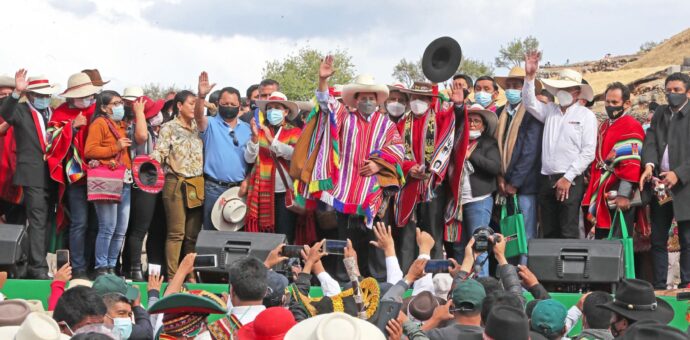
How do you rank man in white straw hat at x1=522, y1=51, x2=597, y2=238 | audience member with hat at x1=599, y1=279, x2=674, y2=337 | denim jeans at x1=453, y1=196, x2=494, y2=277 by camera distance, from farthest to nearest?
denim jeans at x1=453, y1=196, x2=494, y2=277
man in white straw hat at x1=522, y1=51, x2=597, y2=238
audience member with hat at x1=599, y1=279, x2=674, y2=337

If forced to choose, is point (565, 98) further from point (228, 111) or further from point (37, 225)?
point (37, 225)

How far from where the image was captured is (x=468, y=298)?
684 centimetres

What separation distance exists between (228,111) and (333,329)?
24.2 feet

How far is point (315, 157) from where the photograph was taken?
39.2 ft

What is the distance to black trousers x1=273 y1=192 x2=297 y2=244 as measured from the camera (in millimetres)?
12492

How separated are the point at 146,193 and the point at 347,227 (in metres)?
2.19

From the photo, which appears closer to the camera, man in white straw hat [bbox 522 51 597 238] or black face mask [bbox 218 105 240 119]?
man in white straw hat [bbox 522 51 597 238]

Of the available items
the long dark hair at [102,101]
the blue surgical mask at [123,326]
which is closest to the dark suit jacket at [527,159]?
the long dark hair at [102,101]

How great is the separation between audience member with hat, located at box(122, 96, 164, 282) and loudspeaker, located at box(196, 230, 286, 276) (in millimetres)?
1130

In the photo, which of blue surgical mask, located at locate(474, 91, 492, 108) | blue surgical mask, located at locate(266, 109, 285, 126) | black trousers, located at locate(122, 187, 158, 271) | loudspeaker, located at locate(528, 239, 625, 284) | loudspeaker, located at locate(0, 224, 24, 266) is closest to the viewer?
loudspeaker, located at locate(528, 239, 625, 284)

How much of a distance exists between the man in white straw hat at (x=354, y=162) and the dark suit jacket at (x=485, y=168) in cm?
94

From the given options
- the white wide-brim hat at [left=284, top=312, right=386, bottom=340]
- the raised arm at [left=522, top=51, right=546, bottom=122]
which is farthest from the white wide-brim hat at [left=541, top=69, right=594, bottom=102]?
the white wide-brim hat at [left=284, top=312, right=386, bottom=340]

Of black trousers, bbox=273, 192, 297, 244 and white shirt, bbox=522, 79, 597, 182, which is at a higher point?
white shirt, bbox=522, 79, 597, 182

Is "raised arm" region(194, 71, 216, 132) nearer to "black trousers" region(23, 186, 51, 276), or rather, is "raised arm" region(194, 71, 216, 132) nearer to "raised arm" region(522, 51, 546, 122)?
"black trousers" region(23, 186, 51, 276)
